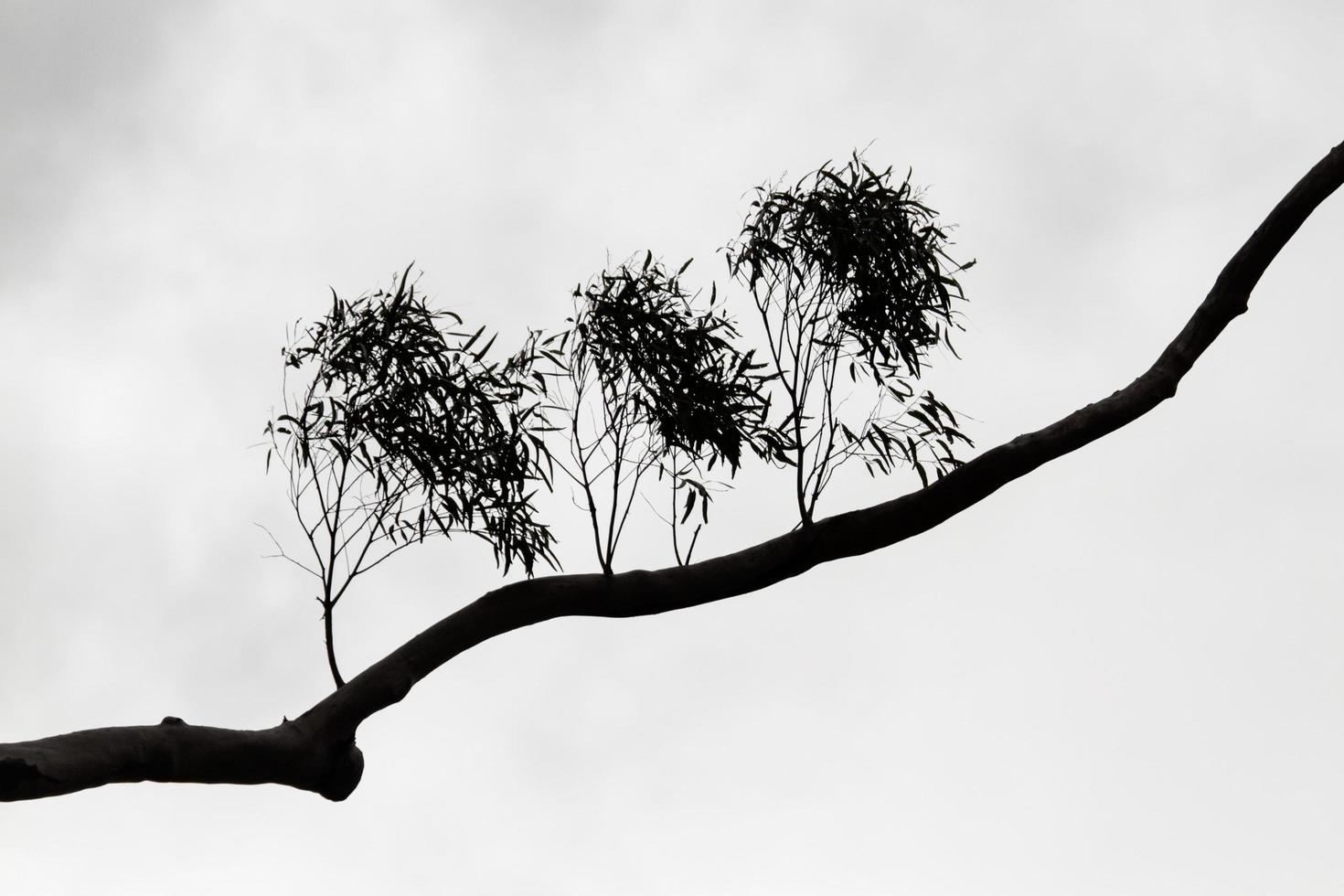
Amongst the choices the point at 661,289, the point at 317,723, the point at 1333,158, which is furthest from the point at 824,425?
the point at 1333,158

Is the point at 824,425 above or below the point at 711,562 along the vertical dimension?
above

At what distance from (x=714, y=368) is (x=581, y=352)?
54 cm

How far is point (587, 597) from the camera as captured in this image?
15.8 ft

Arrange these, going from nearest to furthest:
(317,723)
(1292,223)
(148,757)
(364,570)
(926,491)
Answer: (148,757) < (317,723) < (364,570) < (926,491) < (1292,223)

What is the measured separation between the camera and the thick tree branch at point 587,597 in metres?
3.92

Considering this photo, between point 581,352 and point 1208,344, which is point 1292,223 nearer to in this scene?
point 1208,344

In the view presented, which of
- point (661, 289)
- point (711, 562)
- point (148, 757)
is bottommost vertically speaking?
point (148, 757)

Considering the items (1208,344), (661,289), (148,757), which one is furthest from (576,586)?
(1208,344)

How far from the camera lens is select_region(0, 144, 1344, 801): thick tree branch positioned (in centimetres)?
392

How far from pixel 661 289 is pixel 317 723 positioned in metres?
2.08

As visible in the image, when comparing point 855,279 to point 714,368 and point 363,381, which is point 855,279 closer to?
point 714,368

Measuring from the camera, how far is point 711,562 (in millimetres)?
4902

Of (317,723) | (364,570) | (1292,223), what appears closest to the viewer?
(317,723)

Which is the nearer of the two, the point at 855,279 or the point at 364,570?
the point at 364,570
